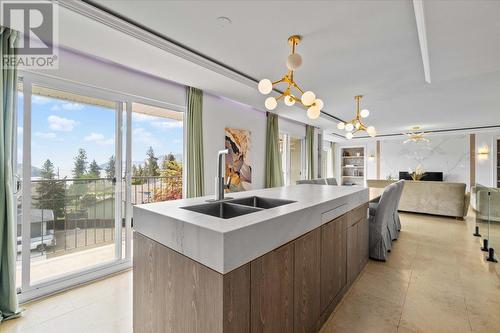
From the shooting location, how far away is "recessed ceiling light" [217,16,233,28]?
1.94m

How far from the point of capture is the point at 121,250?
277 cm

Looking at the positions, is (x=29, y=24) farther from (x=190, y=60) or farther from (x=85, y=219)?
(x=85, y=219)

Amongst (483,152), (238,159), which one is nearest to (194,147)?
(238,159)

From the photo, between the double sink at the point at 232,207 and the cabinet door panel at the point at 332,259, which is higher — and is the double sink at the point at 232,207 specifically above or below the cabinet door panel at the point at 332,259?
above

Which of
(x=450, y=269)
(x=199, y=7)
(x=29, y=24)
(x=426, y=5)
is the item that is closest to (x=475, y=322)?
(x=450, y=269)

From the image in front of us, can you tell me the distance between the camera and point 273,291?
112cm

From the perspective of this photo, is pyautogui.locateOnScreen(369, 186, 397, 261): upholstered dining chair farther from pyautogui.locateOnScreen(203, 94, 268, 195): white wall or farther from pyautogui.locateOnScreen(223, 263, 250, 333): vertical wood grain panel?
pyautogui.locateOnScreen(223, 263, 250, 333): vertical wood grain panel

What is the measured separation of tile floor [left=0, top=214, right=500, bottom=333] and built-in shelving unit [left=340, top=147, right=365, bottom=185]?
23.5 ft

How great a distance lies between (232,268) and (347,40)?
2.40m

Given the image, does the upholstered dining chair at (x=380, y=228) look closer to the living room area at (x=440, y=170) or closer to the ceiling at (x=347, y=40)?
the living room area at (x=440, y=170)

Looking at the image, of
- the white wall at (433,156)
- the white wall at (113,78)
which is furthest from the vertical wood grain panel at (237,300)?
the white wall at (433,156)

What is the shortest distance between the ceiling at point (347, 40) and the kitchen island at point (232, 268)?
1.54 m

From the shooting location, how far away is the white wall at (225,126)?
3.73m

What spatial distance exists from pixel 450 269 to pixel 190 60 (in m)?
3.85
